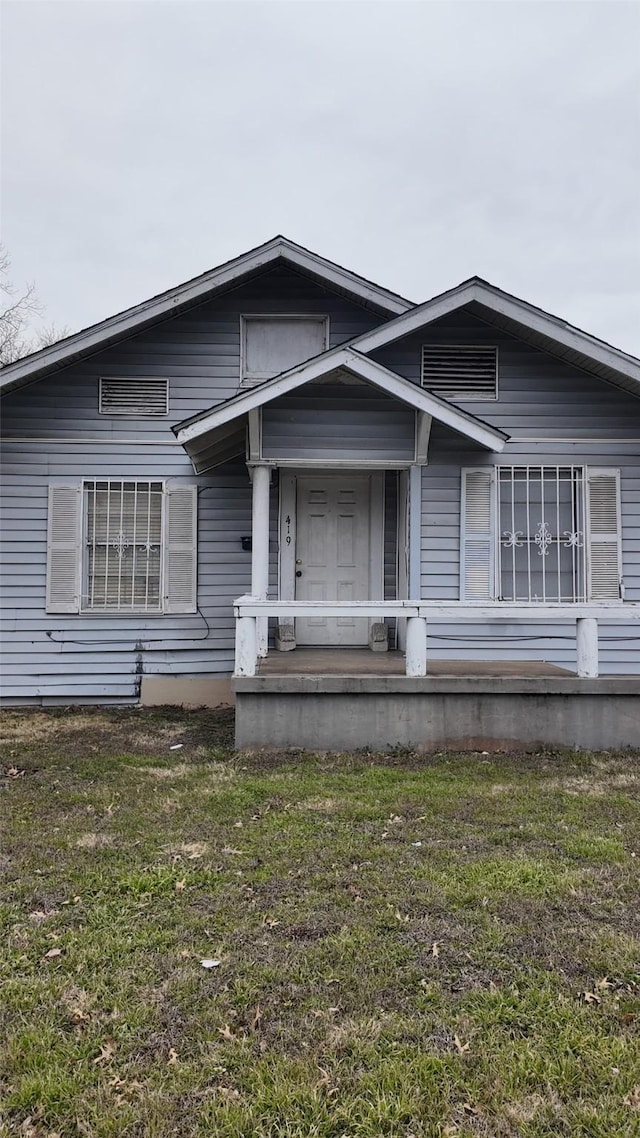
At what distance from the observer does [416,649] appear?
6.32 meters

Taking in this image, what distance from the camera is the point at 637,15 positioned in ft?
39.9

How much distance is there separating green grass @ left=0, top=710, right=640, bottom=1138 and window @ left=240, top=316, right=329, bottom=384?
5.38 m

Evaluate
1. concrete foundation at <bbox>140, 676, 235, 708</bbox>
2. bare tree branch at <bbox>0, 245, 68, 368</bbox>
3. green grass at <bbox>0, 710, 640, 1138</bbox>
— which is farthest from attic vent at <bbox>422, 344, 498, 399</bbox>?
bare tree branch at <bbox>0, 245, 68, 368</bbox>

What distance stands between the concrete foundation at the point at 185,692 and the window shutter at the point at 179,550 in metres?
0.88

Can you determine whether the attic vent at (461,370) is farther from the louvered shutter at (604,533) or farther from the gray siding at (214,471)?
the louvered shutter at (604,533)

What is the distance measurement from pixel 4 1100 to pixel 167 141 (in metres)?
23.7

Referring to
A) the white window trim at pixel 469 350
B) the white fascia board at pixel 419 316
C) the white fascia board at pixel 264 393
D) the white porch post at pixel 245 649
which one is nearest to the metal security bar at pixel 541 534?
the white window trim at pixel 469 350

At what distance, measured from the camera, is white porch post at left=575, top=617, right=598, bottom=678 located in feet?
20.9

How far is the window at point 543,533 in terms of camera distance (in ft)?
26.8

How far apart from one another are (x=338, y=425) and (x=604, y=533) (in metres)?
3.51

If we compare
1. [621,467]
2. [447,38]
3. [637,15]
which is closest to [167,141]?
[447,38]

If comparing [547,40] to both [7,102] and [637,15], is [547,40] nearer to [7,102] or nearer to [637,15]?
[637,15]

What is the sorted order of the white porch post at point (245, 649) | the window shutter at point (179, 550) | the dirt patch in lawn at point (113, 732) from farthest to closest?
the window shutter at point (179, 550)
the dirt patch in lawn at point (113, 732)
the white porch post at point (245, 649)

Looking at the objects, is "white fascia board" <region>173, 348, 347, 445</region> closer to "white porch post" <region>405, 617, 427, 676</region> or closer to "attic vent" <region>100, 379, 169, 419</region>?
"attic vent" <region>100, 379, 169, 419</region>
